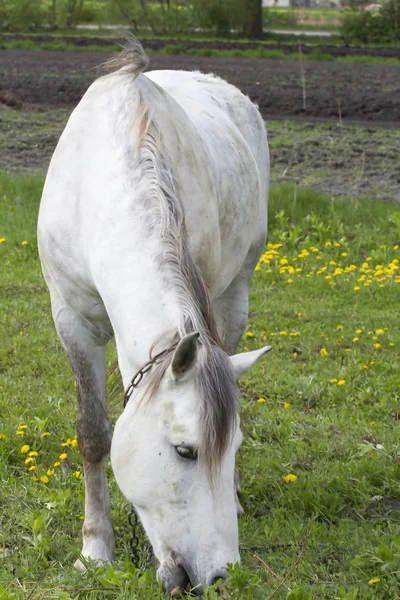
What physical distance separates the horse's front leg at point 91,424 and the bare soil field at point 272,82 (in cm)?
834

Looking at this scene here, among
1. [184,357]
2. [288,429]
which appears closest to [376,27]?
[288,429]

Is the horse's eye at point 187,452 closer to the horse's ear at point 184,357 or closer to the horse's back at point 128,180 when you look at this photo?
the horse's ear at point 184,357

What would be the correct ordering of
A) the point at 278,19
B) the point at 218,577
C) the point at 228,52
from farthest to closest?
the point at 278,19
the point at 228,52
the point at 218,577

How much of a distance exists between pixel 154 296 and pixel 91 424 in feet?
3.68

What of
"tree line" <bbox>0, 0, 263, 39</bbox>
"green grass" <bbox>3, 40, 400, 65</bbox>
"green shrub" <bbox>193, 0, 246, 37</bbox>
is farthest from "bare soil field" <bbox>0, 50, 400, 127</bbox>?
"green shrub" <bbox>193, 0, 246, 37</bbox>

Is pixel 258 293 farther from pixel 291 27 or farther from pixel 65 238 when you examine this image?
pixel 291 27

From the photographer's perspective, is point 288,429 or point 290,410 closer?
point 288,429

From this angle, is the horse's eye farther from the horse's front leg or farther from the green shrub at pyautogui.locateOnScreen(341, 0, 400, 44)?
the green shrub at pyautogui.locateOnScreen(341, 0, 400, 44)

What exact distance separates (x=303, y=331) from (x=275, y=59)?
14.3 meters

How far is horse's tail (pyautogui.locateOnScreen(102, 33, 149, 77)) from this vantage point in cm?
346

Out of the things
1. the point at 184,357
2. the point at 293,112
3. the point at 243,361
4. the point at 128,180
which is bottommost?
the point at 293,112

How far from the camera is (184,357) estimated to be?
2.39 m

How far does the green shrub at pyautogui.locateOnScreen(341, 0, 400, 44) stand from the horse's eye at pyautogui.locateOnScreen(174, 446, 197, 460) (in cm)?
2365

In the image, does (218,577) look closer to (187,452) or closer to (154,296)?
(187,452)
